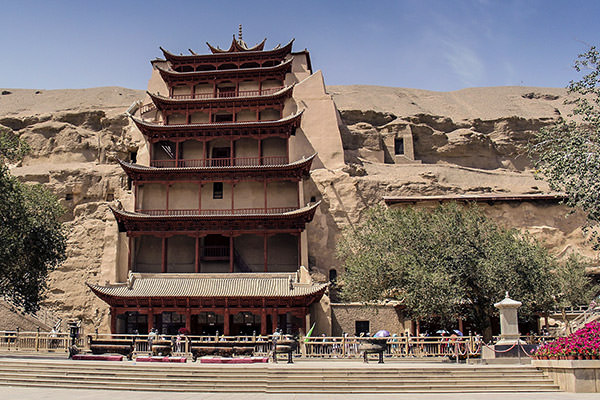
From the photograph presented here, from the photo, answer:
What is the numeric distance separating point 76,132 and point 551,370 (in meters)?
39.3

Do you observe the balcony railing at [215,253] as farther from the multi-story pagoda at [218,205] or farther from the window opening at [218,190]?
the window opening at [218,190]

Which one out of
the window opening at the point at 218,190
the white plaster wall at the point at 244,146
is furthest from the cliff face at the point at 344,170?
the window opening at the point at 218,190

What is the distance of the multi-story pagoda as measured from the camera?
98.1ft

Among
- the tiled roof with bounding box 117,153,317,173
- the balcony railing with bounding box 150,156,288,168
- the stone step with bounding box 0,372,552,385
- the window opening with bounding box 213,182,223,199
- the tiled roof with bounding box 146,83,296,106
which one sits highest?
the tiled roof with bounding box 146,83,296,106

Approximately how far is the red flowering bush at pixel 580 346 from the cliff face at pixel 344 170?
64.9 ft

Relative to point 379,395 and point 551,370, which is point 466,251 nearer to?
point 551,370

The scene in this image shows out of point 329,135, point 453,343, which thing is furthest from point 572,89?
point 329,135

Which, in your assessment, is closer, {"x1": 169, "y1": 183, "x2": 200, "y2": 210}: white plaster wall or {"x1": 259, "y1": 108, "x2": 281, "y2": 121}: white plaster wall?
{"x1": 169, "y1": 183, "x2": 200, "y2": 210}: white plaster wall

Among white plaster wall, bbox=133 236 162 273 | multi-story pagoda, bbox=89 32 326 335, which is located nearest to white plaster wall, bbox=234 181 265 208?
multi-story pagoda, bbox=89 32 326 335

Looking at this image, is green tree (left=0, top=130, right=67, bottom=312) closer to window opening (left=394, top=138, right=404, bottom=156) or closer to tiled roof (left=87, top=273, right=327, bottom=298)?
tiled roof (left=87, top=273, right=327, bottom=298)

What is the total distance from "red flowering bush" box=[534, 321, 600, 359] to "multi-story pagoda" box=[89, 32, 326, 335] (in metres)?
14.3

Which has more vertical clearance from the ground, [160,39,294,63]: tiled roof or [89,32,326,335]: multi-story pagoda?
[160,39,294,63]: tiled roof

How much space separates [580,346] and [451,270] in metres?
9.96

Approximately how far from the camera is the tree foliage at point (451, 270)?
24.3 meters
